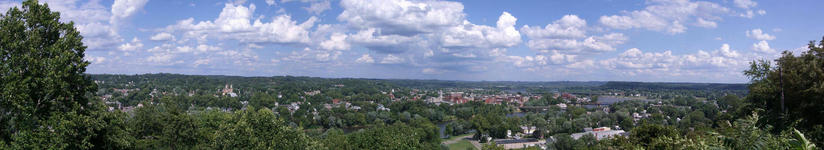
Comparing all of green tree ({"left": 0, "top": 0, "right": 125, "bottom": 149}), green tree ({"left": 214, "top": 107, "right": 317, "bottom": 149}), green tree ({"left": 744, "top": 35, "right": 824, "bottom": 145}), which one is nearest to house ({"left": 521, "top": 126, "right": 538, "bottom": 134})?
green tree ({"left": 744, "top": 35, "right": 824, "bottom": 145})

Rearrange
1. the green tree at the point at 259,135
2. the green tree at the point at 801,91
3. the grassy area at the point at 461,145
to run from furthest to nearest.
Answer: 1. the grassy area at the point at 461,145
2. the green tree at the point at 259,135
3. the green tree at the point at 801,91

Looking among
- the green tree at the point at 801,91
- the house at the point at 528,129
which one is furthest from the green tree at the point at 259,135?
the house at the point at 528,129

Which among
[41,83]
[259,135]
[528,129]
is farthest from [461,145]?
[41,83]

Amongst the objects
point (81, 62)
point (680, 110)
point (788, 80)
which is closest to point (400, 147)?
point (81, 62)

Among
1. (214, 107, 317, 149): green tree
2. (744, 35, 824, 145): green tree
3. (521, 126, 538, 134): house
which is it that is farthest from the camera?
(521, 126, 538, 134): house

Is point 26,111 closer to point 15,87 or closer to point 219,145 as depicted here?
point 15,87

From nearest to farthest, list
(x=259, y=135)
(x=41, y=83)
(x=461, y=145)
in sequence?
(x=41, y=83)
(x=259, y=135)
(x=461, y=145)

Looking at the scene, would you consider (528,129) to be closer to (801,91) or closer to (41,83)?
(801,91)

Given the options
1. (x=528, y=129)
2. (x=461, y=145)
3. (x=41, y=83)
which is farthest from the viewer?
(x=528, y=129)

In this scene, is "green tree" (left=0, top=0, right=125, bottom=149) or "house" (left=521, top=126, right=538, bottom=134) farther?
"house" (left=521, top=126, right=538, bottom=134)

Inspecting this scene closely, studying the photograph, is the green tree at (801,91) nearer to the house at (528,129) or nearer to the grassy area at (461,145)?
the grassy area at (461,145)

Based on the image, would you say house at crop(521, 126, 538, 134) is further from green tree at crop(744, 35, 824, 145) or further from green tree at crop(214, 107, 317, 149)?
green tree at crop(214, 107, 317, 149)

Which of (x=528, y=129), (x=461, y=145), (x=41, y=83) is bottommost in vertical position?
(x=461, y=145)
